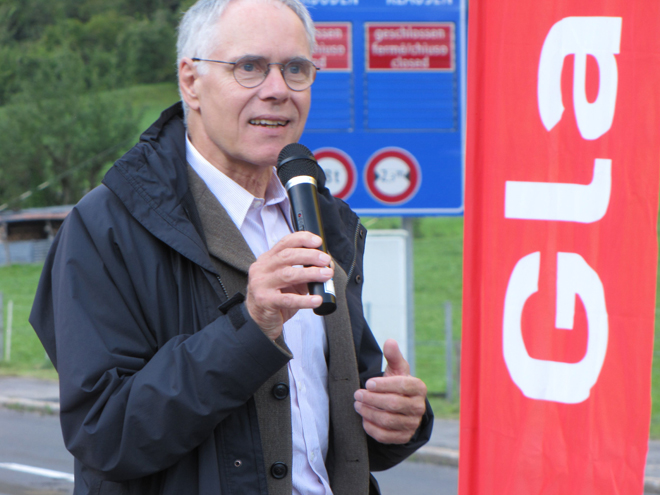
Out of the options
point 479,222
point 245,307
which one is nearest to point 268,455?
point 245,307

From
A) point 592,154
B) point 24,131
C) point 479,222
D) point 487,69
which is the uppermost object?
point 487,69

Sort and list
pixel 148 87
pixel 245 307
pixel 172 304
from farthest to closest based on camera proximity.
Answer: pixel 148 87 < pixel 172 304 < pixel 245 307

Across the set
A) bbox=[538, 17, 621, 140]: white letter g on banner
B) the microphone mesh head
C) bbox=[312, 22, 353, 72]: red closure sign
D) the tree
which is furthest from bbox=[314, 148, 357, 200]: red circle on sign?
the tree

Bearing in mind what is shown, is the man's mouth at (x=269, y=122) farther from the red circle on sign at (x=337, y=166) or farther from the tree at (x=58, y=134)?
the tree at (x=58, y=134)

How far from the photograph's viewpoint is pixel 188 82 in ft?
6.54

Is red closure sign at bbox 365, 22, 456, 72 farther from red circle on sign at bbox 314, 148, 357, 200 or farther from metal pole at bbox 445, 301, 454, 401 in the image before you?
metal pole at bbox 445, 301, 454, 401

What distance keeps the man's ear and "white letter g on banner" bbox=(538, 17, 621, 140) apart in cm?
76

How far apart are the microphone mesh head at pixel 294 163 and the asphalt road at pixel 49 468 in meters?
5.42

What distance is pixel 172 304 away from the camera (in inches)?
69.2

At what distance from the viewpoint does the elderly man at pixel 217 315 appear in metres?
1.61

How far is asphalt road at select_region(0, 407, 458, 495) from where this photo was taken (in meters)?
6.94

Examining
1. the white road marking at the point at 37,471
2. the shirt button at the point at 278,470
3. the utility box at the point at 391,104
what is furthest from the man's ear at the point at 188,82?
the utility box at the point at 391,104

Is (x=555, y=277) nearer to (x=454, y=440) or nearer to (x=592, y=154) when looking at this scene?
(x=592, y=154)

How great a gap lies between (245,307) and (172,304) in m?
0.19
